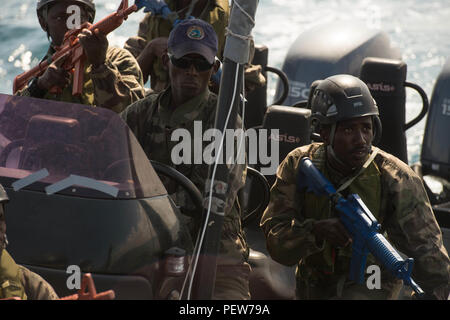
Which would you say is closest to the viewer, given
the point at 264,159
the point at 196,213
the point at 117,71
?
the point at 196,213

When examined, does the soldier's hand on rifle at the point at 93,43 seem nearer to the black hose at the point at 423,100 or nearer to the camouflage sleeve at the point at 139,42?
the camouflage sleeve at the point at 139,42

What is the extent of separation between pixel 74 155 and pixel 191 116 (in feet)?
2.87

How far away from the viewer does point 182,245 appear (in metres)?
3.61

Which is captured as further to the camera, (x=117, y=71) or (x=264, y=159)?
(x=264, y=159)

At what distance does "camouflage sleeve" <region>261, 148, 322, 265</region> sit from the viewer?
154 inches

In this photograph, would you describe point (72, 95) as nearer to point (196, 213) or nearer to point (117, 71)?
point (117, 71)

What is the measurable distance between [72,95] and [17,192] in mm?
1887

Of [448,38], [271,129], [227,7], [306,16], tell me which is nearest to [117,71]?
[271,129]

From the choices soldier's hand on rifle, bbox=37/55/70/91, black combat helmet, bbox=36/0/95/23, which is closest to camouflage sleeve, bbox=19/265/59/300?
soldier's hand on rifle, bbox=37/55/70/91

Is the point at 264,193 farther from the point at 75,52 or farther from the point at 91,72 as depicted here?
the point at 75,52

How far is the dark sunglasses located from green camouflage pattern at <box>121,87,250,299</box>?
0.14 m

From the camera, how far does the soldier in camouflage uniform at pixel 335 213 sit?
385 centimetres

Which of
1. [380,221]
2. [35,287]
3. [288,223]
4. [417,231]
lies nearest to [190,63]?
[288,223]
